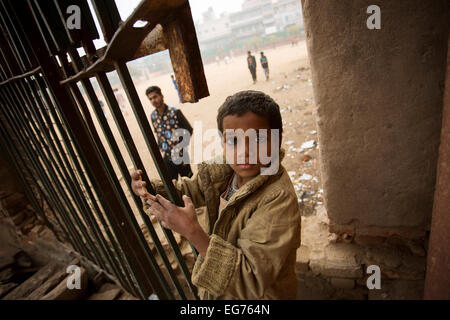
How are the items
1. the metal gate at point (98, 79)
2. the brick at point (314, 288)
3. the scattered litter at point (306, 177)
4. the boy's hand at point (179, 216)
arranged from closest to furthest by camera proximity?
the metal gate at point (98, 79)
the boy's hand at point (179, 216)
the brick at point (314, 288)
the scattered litter at point (306, 177)

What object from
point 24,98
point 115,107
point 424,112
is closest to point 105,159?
point 115,107

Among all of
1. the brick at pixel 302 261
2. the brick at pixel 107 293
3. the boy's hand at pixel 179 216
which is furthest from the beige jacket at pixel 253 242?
the brick at pixel 107 293

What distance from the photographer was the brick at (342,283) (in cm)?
218

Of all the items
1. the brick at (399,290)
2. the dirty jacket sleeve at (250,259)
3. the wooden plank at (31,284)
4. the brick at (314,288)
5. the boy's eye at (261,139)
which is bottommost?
the brick at (314,288)

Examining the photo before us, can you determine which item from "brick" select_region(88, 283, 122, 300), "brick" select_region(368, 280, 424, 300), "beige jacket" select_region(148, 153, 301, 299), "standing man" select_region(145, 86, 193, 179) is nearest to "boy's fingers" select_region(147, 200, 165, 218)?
"beige jacket" select_region(148, 153, 301, 299)

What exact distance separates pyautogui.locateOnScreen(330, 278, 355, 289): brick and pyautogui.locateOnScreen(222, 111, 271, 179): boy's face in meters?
1.82

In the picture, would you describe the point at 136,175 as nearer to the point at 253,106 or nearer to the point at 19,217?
the point at 253,106

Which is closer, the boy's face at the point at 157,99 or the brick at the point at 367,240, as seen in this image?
the brick at the point at 367,240

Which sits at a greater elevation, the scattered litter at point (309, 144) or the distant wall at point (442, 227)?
the distant wall at point (442, 227)

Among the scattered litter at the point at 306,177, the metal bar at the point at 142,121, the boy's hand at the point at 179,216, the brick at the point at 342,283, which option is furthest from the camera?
the scattered litter at the point at 306,177

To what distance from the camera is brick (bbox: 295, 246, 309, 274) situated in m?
2.25

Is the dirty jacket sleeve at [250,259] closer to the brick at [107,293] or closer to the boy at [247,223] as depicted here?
the boy at [247,223]
